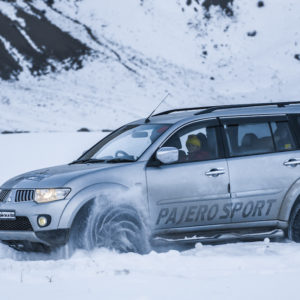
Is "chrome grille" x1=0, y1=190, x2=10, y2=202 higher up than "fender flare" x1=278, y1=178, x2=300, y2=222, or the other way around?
"chrome grille" x1=0, y1=190, x2=10, y2=202

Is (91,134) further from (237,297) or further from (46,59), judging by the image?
(46,59)

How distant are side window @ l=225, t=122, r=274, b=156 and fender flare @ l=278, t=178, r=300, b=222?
0.46 metres

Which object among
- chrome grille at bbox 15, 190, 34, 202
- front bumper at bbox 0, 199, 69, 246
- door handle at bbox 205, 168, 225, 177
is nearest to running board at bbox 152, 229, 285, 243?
door handle at bbox 205, 168, 225, 177

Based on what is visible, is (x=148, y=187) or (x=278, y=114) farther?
(x=278, y=114)

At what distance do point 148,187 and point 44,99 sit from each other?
5295 centimetres

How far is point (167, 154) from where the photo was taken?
8.09 m

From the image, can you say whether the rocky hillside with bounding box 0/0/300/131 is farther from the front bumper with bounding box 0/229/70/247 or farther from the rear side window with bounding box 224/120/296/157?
the front bumper with bounding box 0/229/70/247

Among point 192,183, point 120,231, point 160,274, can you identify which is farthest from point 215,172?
point 160,274

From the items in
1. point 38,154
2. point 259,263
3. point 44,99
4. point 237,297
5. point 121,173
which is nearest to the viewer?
point 237,297

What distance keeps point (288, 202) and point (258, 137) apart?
0.73 meters

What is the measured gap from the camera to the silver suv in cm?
779

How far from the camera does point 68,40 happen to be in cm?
6366

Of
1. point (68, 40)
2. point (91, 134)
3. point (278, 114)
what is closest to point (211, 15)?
point (68, 40)

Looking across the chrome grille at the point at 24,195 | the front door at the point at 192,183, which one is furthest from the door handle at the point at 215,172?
the chrome grille at the point at 24,195
